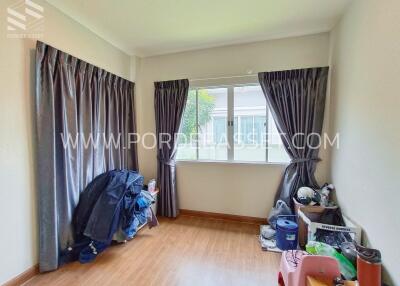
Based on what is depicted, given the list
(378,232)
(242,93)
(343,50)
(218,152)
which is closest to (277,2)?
(343,50)

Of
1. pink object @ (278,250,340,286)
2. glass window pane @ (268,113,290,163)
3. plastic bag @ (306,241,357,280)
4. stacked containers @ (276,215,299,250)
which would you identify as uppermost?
glass window pane @ (268,113,290,163)

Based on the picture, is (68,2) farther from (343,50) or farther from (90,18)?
(343,50)

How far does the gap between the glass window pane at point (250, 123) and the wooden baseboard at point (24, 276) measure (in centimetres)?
253

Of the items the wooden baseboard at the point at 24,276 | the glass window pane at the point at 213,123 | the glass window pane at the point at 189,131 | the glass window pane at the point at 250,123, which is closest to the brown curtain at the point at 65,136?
the wooden baseboard at the point at 24,276

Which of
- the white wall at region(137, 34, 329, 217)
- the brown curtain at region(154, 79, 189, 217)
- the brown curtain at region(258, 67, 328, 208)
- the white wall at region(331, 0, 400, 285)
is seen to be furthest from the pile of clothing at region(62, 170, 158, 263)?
the white wall at region(331, 0, 400, 285)

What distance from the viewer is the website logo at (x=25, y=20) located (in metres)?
1.64

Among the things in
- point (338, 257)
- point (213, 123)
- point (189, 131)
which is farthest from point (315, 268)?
point (189, 131)

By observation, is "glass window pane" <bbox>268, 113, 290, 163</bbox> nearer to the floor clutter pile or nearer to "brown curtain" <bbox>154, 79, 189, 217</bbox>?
the floor clutter pile

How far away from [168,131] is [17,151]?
5.73ft

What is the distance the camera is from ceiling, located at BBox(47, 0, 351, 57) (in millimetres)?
1956

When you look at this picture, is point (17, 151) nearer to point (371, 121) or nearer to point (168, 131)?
point (168, 131)

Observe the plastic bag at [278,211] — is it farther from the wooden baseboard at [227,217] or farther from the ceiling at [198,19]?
the ceiling at [198,19]

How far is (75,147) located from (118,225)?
963 millimetres

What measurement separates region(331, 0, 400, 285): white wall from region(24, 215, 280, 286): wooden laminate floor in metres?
0.95
